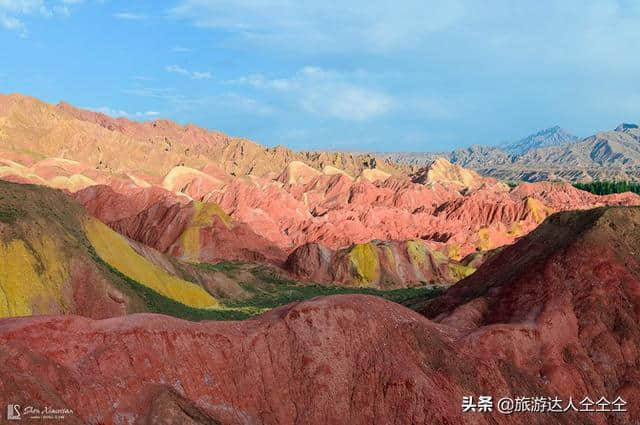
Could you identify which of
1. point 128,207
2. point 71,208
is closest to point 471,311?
point 71,208

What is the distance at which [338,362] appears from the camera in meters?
17.9

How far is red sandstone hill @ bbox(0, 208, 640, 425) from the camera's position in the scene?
1491 cm

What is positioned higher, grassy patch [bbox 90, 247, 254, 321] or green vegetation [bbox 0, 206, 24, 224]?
green vegetation [bbox 0, 206, 24, 224]

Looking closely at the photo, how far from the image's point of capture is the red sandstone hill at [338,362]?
48.9 ft

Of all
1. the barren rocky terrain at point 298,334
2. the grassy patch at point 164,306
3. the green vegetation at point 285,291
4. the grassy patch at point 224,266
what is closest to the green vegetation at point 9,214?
the barren rocky terrain at point 298,334

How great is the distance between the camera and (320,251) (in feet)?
236

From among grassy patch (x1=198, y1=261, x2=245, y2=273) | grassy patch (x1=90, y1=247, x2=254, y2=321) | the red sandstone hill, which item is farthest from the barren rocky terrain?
grassy patch (x1=198, y1=261, x2=245, y2=273)

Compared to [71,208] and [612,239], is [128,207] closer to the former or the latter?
[71,208]

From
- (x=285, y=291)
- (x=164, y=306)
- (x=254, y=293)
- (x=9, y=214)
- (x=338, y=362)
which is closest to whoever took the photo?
(x=338, y=362)

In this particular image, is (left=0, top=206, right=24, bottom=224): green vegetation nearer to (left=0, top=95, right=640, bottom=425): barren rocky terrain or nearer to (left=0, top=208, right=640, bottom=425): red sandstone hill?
(left=0, top=95, right=640, bottom=425): barren rocky terrain

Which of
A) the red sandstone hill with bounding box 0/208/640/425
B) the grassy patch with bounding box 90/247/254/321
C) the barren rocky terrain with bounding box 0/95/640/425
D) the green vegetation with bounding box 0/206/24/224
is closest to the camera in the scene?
the red sandstone hill with bounding box 0/208/640/425

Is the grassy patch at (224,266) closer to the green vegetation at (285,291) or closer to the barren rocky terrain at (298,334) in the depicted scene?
the barren rocky terrain at (298,334)

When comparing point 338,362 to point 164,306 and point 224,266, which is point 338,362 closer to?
point 164,306

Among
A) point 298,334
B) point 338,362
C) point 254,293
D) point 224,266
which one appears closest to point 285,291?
point 254,293
